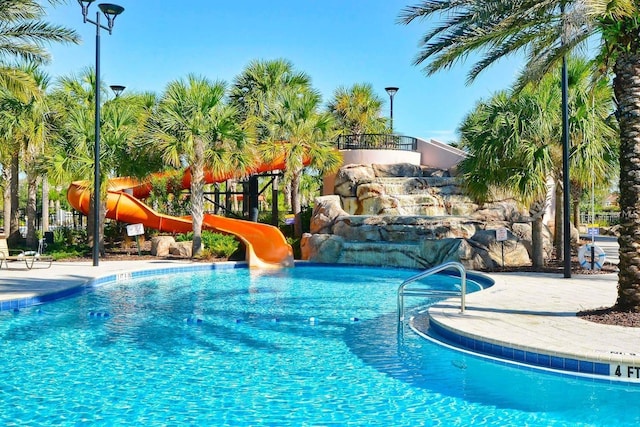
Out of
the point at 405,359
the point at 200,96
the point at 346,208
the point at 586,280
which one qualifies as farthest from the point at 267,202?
the point at 405,359

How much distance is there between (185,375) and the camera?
21.7 feet

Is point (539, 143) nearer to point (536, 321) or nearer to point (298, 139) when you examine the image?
point (536, 321)

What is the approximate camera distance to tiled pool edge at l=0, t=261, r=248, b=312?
1044cm

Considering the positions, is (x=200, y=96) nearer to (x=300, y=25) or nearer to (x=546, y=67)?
(x=300, y=25)

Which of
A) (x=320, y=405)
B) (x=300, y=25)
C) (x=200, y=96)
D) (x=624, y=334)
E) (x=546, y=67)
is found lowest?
(x=320, y=405)

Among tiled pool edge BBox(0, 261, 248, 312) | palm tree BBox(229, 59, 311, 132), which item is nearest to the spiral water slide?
tiled pool edge BBox(0, 261, 248, 312)

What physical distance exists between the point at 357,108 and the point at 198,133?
17.9m

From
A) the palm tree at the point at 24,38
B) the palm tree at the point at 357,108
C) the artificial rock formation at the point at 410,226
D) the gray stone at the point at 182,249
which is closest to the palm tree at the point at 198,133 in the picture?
the gray stone at the point at 182,249

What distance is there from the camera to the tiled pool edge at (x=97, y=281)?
10.4 m

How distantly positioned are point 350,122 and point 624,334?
95.9 ft

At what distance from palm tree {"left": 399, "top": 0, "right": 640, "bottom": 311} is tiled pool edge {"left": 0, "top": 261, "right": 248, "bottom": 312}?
807 centimetres

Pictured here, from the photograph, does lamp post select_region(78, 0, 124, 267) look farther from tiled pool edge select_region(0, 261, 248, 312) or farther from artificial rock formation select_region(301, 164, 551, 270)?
artificial rock formation select_region(301, 164, 551, 270)

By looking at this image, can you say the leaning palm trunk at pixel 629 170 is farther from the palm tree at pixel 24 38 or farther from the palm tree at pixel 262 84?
the palm tree at pixel 262 84

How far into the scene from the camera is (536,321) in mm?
7996
